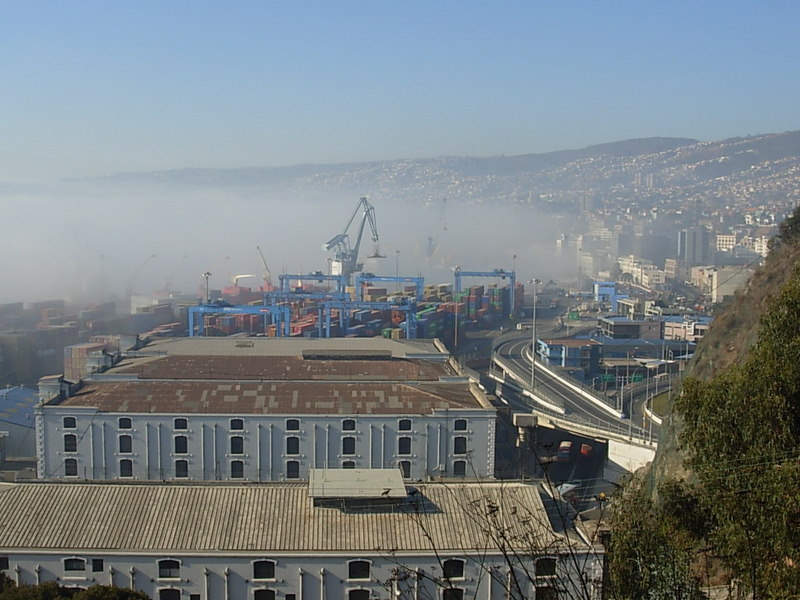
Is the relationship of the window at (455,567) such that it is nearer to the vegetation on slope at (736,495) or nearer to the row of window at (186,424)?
the vegetation on slope at (736,495)

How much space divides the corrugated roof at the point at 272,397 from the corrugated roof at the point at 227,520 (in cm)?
384

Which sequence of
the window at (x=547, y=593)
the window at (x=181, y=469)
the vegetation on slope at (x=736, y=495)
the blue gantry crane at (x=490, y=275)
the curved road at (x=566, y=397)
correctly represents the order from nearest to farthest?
the window at (x=547, y=593) → the vegetation on slope at (x=736, y=495) → the window at (x=181, y=469) → the curved road at (x=566, y=397) → the blue gantry crane at (x=490, y=275)

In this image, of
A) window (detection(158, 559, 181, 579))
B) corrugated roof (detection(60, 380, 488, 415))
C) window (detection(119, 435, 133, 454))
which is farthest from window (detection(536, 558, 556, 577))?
window (detection(119, 435, 133, 454))

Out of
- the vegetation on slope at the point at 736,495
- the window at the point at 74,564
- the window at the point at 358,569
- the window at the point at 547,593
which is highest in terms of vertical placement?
the vegetation on slope at the point at 736,495

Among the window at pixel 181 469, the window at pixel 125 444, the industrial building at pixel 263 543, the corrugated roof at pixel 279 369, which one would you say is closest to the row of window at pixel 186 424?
the window at pixel 125 444

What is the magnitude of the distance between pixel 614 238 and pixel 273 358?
48.4 metres

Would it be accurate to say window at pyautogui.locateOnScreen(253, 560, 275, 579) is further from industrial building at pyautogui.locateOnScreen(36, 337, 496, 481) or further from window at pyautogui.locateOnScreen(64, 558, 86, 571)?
industrial building at pyautogui.locateOnScreen(36, 337, 496, 481)

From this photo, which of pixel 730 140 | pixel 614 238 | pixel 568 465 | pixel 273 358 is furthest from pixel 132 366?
pixel 730 140

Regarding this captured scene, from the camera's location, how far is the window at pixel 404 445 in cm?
982

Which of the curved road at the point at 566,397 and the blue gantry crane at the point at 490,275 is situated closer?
the curved road at the point at 566,397

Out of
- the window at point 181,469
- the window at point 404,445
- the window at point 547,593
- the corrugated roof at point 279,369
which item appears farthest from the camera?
the corrugated roof at point 279,369

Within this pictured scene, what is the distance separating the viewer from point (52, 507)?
5781mm

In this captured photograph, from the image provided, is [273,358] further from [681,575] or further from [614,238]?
[614,238]

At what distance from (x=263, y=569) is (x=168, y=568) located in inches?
21.0
